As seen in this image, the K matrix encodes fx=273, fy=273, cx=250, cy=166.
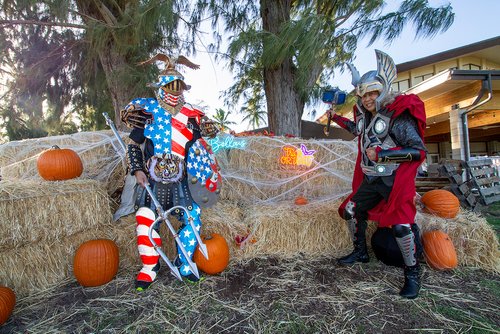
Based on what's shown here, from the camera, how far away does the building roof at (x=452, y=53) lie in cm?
979

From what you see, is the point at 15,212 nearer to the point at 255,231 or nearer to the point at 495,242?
the point at 255,231

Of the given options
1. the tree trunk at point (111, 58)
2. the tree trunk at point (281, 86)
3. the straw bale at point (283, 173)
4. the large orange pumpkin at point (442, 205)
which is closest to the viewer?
the large orange pumpkin at point (442, 205)

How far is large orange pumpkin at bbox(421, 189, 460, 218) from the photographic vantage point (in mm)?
2971

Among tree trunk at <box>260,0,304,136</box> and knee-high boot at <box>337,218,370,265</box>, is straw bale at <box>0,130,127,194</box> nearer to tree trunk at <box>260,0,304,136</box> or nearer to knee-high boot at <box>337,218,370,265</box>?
knee-high boot at <box>337,218,370,265</box>

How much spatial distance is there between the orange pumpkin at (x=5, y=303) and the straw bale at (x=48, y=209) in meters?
0.36

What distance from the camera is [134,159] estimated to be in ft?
7.61

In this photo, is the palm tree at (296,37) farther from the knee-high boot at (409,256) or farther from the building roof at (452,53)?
the building roof at (452,53)

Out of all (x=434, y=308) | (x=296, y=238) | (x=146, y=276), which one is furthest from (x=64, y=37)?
(x=434, y=308)

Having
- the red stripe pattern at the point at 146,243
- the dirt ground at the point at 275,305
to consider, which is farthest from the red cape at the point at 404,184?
the red stripe pattern at the point at 146,243

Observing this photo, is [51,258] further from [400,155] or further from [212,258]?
[400,155]

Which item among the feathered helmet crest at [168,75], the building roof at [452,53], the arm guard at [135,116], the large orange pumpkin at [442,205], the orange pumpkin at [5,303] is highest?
the building roof at [452,53]

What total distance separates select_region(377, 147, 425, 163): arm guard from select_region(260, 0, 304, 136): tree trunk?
3.26 m

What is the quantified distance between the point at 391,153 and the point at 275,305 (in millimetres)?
1473

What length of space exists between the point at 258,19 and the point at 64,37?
12.8 ft
